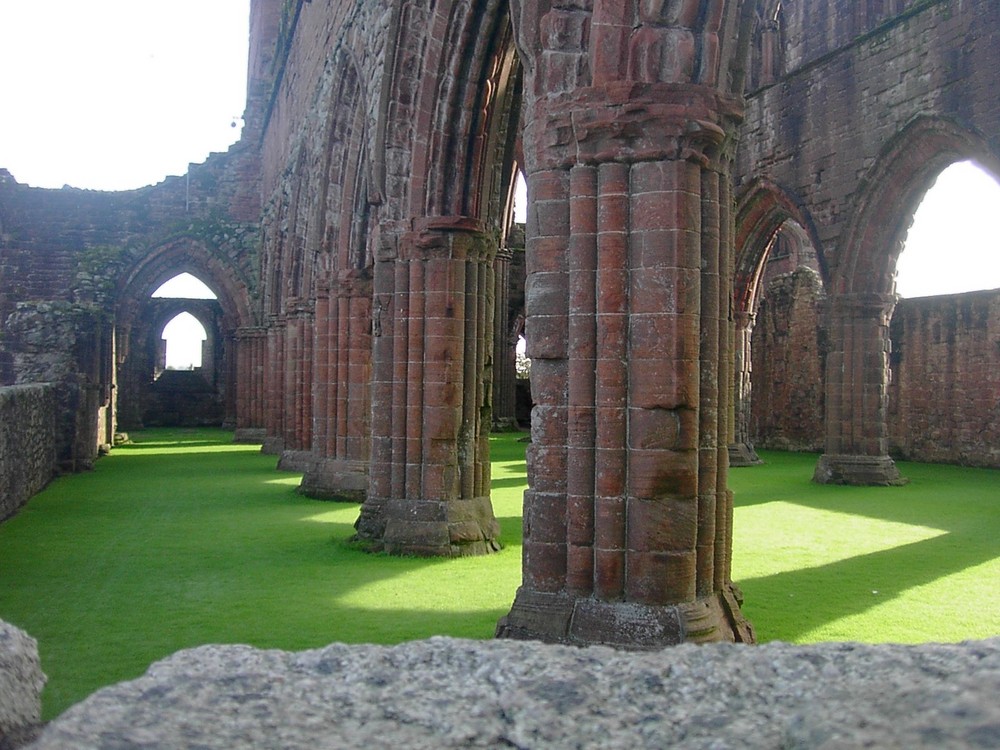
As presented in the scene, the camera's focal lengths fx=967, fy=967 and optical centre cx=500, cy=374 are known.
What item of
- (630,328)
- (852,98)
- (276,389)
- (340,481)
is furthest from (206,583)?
(276,389)

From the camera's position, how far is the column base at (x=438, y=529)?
25.7 feet

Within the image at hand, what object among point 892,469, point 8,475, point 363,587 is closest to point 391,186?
point 363,587

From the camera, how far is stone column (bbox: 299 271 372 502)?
1154 cm

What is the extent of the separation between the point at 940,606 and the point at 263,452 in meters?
15.0

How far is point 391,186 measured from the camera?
8.24 meters

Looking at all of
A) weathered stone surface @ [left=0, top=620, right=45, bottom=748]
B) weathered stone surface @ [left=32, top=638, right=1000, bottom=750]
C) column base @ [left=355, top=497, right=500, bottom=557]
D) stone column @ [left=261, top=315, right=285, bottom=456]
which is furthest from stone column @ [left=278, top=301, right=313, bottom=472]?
weathered stone surface @ [left=32, top=638, right=1000, bottom=750]

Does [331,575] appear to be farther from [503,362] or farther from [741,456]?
[503,362]

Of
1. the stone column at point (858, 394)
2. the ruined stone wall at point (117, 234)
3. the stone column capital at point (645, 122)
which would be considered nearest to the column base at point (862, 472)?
the stone column at point (858, 394)

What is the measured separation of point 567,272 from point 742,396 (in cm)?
1297

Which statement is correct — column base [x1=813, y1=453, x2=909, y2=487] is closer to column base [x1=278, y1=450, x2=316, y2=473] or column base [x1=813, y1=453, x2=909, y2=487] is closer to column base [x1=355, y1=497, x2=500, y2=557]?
column base [x1=355, y1=497, x2=500, y2=557]

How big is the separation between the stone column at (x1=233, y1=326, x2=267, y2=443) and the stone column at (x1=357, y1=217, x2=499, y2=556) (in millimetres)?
14842

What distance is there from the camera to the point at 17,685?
241 cm

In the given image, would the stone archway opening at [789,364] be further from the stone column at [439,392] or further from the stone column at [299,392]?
the stone column at [439,392]

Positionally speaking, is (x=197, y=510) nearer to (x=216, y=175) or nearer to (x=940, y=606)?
(x=940, y=606)
